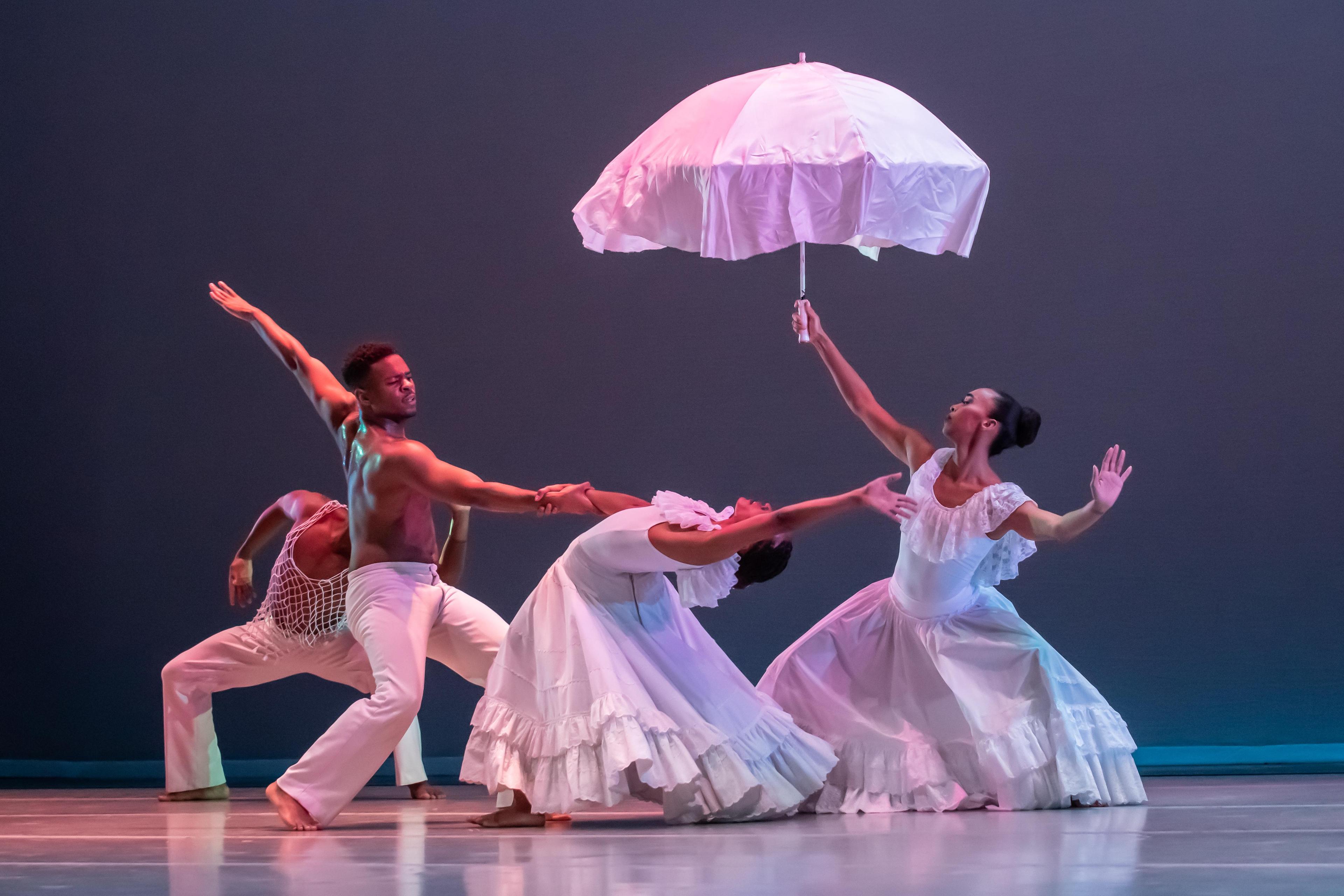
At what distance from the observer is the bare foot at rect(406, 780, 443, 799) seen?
17.1 feet

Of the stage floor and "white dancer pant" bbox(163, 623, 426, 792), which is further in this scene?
"white dancer pant" bbox(163, 623, 426, 792)

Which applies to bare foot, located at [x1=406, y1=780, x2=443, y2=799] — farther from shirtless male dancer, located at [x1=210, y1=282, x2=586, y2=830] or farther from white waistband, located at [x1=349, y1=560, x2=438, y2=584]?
white waistband, located at [x1=349, y1=560, x2=438, y2=584]

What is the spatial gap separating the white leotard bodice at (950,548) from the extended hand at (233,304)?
8.17 ft

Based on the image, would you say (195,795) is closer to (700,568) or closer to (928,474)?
(700,568)

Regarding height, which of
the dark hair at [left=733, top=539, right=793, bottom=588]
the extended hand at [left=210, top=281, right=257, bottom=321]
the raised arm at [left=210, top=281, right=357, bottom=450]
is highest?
the extended hand at [left=210, top=281, right=257, bottom=321]

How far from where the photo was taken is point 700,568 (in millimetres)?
3848

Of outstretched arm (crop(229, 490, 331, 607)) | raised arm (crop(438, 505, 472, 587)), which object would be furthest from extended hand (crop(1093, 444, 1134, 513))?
outstretched arm (crop(229, 490, 331, 607))

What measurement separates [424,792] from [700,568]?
1.92 m

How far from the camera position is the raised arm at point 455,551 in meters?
5.18

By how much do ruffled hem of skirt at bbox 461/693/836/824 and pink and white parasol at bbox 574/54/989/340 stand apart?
131 cm

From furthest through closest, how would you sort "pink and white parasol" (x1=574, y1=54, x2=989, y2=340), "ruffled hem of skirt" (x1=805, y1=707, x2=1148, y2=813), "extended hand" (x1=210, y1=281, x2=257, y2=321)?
"extended hand" (x1=210, y1=281, x2=257, y2=321), "ruffled hem of skirt" (x1=805, y1=707, x2=1148, y2=813), "pink and white parasol" (x1=574, y1=54, x2=989, y2=340)

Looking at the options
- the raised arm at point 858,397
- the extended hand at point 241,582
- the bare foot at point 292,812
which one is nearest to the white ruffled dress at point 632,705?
the bare foot at point 292,812

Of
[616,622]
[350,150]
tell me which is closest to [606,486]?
[350,150]

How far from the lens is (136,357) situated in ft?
22.1
